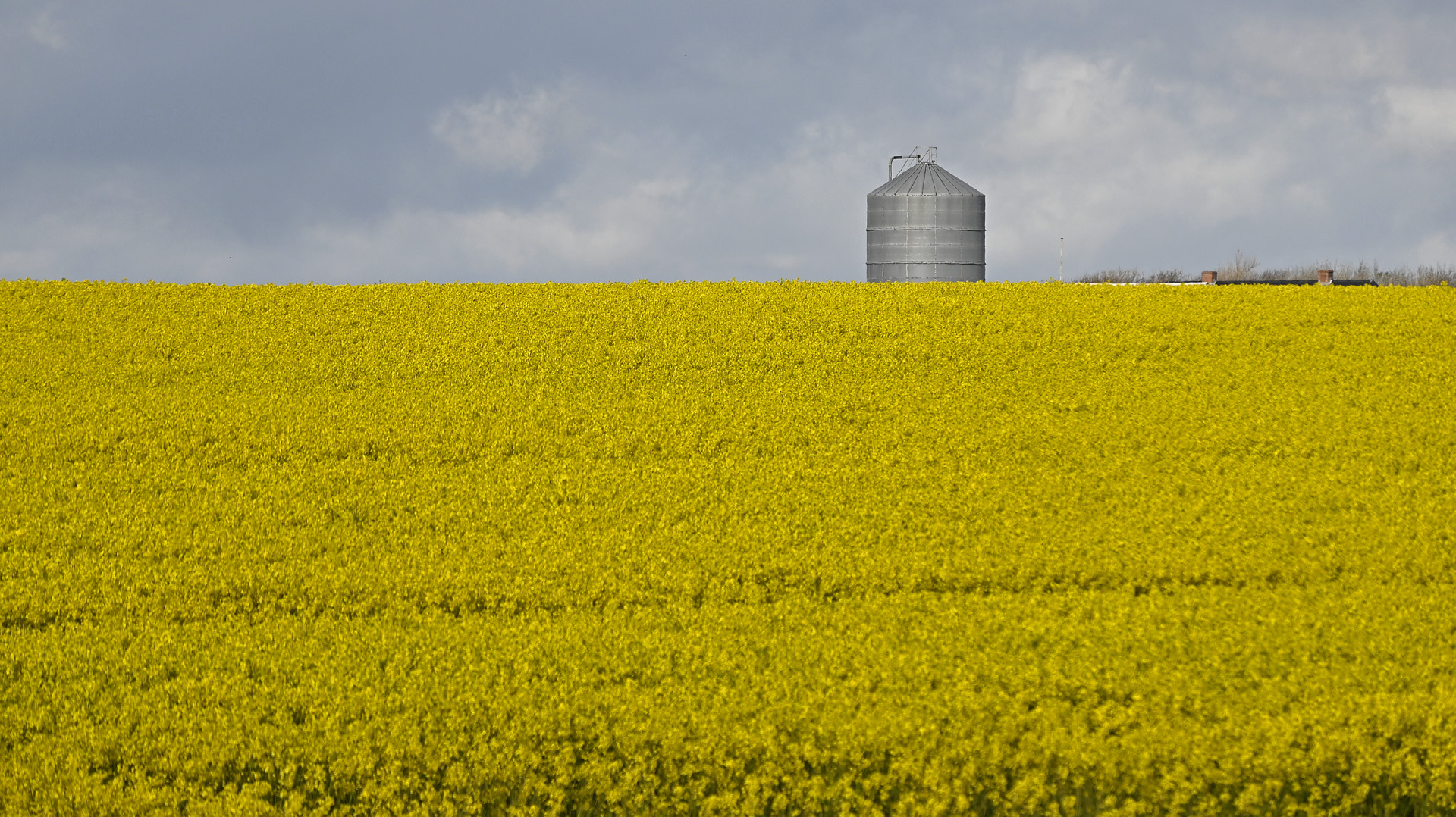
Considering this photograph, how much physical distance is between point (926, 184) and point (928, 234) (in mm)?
1177

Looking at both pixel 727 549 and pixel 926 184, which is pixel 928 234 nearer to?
pixel 926 184

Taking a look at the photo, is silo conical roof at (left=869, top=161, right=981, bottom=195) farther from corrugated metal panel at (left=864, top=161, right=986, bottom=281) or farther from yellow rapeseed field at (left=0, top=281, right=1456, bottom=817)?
yellow rapeseed field at (left=0, top=281, right=1456, bottom=817)

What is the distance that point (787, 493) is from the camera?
29.8 ft

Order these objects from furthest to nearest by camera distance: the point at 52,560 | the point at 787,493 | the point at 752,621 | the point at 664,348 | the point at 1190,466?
the point at 664,348 < the point at 1190,466 < the point at 787,493 < the point at 52,560 < the point at 752,621

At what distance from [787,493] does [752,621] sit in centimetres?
240

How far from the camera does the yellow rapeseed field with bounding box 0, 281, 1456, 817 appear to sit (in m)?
5.20

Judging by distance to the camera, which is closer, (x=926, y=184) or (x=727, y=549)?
(x=727, y=549)

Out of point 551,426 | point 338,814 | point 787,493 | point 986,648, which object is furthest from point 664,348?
point 338,814

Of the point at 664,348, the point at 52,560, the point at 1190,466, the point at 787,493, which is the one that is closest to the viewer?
the point at 52,560

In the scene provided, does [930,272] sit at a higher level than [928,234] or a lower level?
lower

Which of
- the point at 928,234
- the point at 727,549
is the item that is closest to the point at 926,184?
the point at 928,234

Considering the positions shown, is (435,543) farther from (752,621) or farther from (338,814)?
(338,814)

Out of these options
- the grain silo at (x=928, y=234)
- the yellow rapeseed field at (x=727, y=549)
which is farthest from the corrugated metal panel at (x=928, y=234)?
the yellow rapeseed field at (x=727, y=549)

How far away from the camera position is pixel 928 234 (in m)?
22.0
